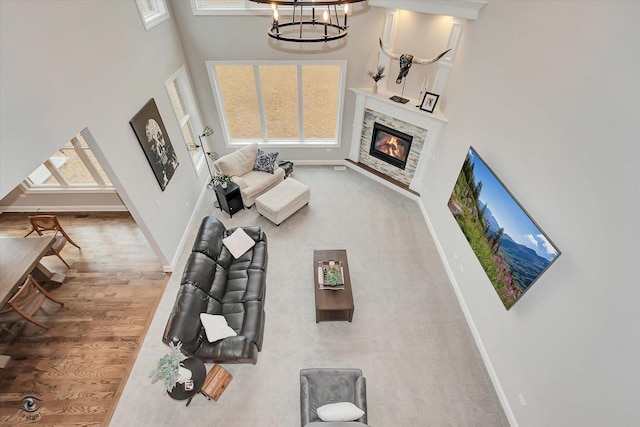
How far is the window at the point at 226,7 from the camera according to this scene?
534cm

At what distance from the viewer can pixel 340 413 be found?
297cm

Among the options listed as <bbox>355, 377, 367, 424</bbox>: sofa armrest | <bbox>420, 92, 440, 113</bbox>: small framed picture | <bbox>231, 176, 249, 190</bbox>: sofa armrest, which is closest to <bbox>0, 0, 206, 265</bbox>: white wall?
<bbox>231, 176, 249, 190</bbox>: sofa armrest

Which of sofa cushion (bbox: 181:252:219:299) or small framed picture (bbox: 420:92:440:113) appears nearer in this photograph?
sofa cushion (bbox: 181:252:219:299)

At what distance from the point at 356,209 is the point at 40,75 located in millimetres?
5095

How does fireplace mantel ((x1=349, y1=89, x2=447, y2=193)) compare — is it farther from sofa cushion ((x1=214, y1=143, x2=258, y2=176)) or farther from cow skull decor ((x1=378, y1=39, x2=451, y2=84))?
sofa cushion ((x1=214, y1=143, x2=258, y2=176))

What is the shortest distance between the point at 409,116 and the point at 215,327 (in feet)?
16.3

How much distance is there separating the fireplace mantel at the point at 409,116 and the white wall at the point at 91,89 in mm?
3760

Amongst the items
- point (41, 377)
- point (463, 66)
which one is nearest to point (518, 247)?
point (463, 66)

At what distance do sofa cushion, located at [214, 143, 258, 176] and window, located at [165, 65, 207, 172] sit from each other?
704mm

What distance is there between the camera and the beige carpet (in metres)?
3.65

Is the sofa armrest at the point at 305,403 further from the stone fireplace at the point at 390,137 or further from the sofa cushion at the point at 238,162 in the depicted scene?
the stone fireplace at the point at 390,137

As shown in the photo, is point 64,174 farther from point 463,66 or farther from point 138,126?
point 463,66

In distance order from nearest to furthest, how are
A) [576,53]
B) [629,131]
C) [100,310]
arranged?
[629,131]
[576,53]
[100,310]

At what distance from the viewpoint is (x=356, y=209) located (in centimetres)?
637
